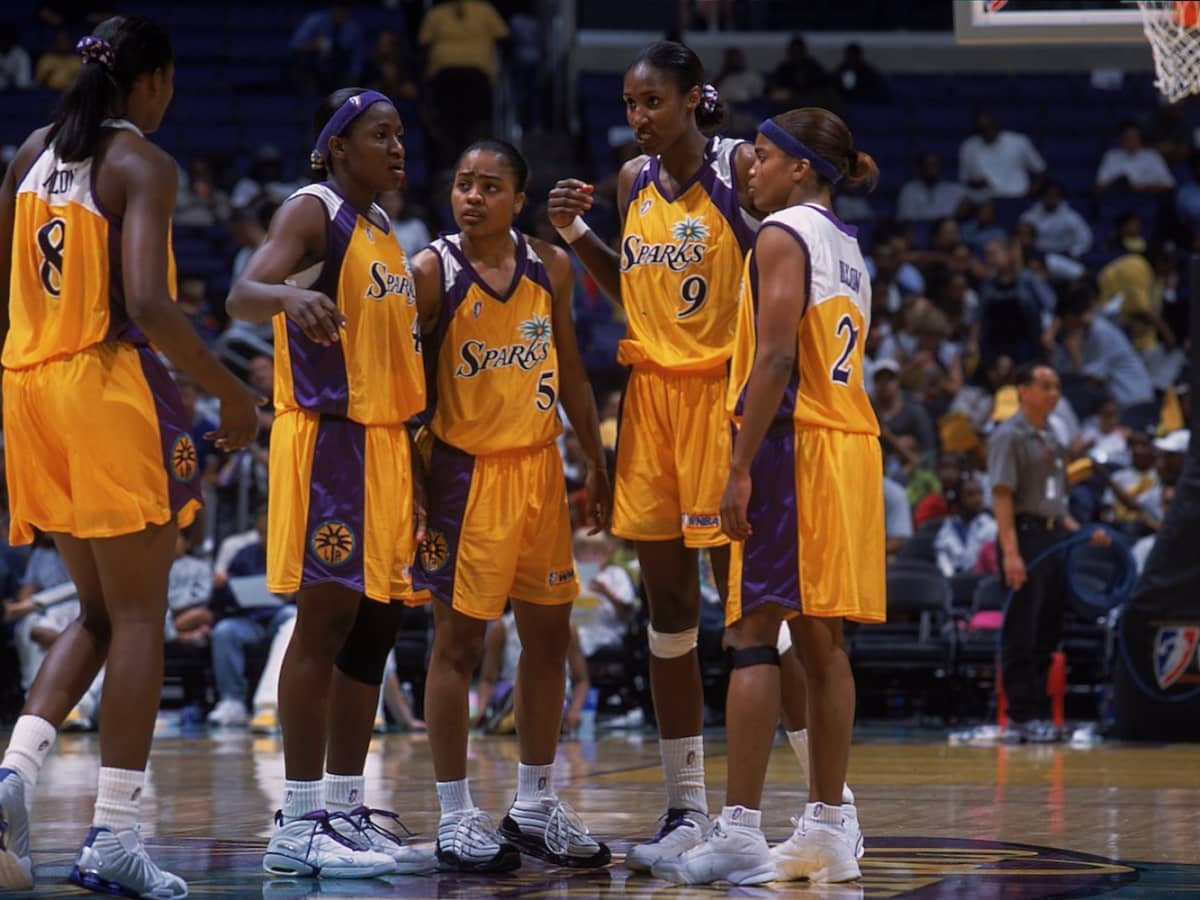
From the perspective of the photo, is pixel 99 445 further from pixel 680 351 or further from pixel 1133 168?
pixel 1133 168

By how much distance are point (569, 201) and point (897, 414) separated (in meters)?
8.36

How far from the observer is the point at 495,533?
17.6 ft

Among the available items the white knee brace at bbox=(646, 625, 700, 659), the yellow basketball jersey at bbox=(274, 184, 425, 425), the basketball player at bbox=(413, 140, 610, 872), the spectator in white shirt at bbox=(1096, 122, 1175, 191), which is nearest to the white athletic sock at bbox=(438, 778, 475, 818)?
the basketball player at bbox=(413, 140, 610, 872)

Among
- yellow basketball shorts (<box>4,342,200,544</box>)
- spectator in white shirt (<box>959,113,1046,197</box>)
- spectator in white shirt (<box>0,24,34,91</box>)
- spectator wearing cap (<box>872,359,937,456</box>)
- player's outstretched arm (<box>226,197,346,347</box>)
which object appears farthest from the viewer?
spectator in white shirt (<box>0,24,34,91</box>)

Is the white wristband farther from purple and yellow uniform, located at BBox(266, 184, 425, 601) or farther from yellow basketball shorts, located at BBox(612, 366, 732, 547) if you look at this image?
purple and yellow uniform, located at BBox(266, 184, 425, 601)

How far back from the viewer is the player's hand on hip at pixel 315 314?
4695mm

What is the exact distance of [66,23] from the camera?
19.7 meters

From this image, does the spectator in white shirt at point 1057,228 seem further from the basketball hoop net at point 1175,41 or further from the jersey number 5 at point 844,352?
the jersey number 5 at point 844,352

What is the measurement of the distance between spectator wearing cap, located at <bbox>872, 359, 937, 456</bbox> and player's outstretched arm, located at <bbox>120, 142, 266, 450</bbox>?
9.30 meters

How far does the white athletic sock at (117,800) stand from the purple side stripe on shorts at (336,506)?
77 cm

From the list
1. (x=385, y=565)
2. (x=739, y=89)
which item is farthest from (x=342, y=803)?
(x=739, y=89)

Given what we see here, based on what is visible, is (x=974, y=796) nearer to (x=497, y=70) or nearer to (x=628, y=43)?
(x=497, y=70)

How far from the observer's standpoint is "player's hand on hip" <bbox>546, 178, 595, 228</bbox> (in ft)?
18.0

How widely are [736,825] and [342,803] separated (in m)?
1.14
